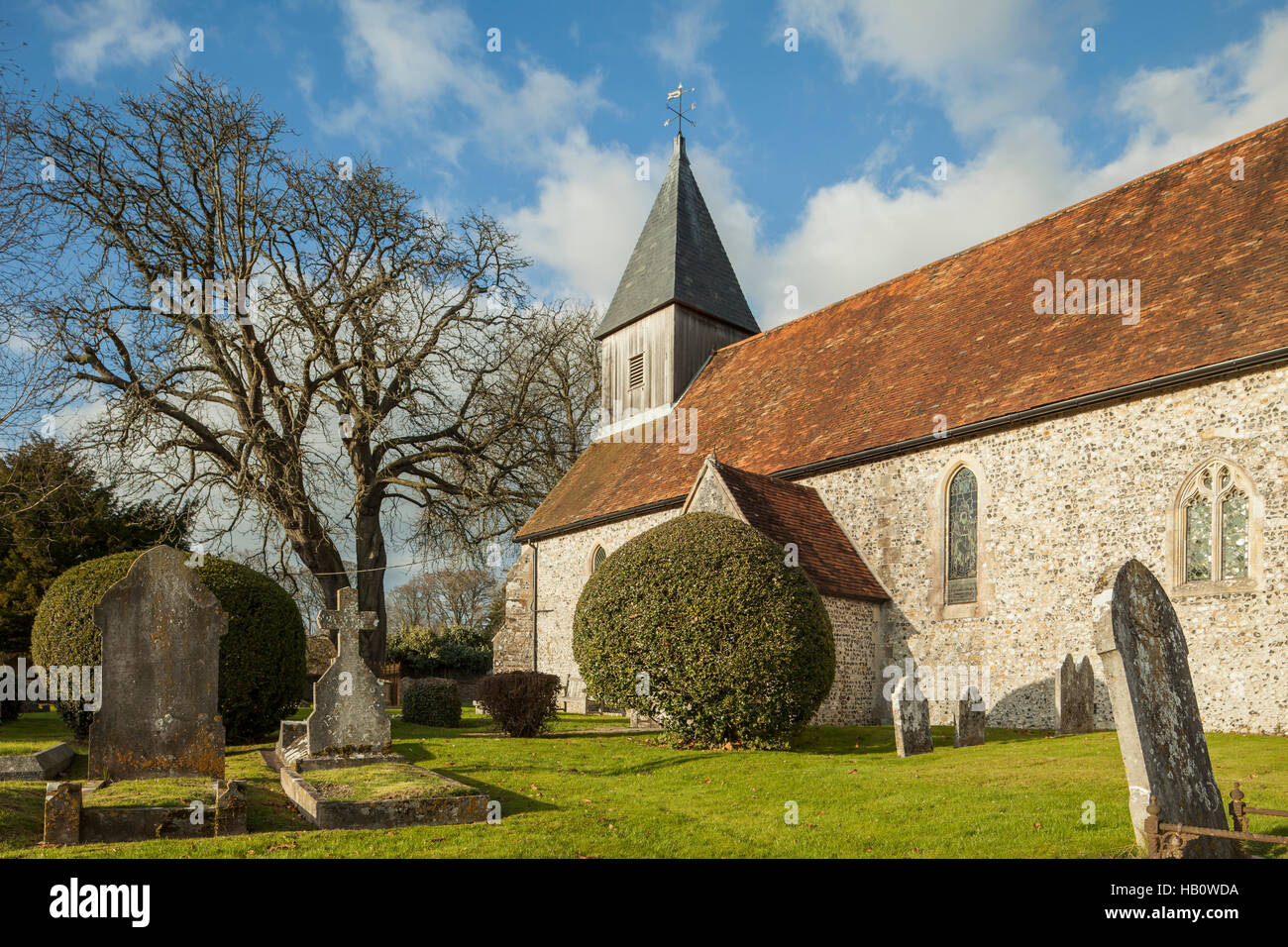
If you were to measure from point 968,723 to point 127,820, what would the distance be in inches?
401

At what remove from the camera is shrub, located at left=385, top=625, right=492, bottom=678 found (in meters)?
29.0

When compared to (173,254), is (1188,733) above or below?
below

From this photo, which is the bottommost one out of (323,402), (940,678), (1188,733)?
(940,678)

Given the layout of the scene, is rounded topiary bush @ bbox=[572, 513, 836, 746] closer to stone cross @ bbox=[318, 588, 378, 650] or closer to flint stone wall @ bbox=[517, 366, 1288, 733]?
flint stone wall @ bbox=[517, 366, 1288, 733]

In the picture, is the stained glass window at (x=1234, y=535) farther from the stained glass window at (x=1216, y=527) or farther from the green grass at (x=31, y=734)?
the green grass at (x=31, y=734)

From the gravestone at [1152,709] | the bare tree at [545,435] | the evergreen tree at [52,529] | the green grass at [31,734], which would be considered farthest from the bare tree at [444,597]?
the gravestone at [1152,709]

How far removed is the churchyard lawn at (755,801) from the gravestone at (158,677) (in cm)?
69

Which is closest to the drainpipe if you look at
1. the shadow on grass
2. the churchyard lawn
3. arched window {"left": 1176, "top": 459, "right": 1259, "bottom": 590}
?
the churchyard lawn

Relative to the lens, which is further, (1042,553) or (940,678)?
(940,678)
